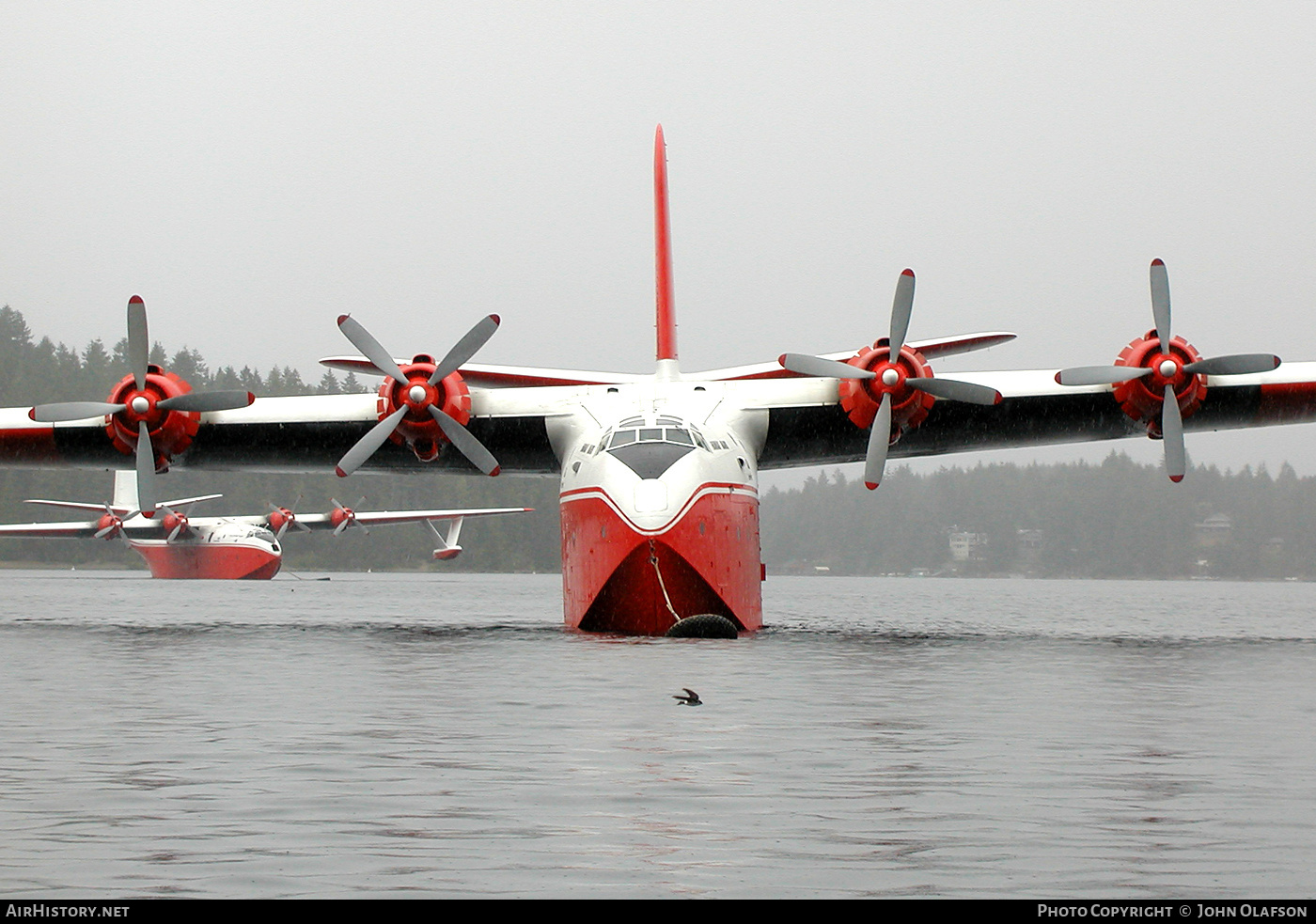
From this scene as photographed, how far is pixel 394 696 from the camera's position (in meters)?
15.8

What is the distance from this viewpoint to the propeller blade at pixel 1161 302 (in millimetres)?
26156

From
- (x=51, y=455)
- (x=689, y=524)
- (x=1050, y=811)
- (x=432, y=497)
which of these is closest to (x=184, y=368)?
(x=432, y=497)

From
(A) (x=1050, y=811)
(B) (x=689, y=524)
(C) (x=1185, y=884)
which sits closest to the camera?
(C) (x=1185, y=884)

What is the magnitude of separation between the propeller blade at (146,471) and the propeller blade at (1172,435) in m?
17.5

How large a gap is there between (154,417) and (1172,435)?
17893mm

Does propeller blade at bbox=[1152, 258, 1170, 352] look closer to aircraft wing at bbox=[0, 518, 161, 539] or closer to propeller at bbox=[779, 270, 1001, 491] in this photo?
propeller at bbox=[779, 270, 1001, 491]

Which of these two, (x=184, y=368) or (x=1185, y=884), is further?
(x=184, y=368)

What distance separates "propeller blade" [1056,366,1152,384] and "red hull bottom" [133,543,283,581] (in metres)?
62.7

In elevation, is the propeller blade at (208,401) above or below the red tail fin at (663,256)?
below

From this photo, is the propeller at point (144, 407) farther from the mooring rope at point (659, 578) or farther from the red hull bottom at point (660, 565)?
the mooring rope at point (659, 578)

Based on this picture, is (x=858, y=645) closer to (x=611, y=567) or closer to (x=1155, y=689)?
(x=611, y=567)

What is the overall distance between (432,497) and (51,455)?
128 metres

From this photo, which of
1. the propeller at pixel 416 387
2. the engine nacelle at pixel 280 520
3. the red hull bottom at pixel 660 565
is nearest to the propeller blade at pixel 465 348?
the propeller at pixel 416 387

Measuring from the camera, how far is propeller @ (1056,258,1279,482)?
84.8 feet
